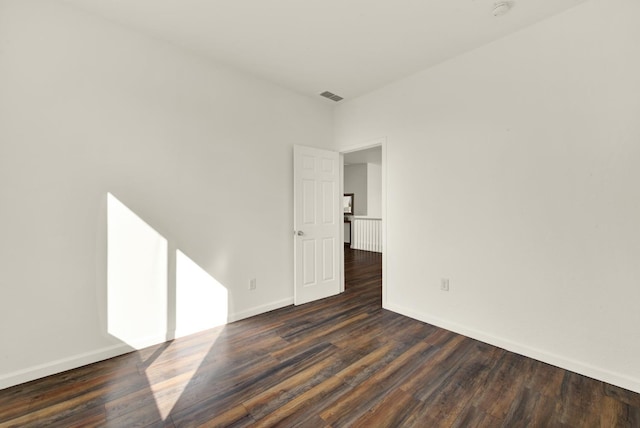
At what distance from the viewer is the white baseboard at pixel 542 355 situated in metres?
2.00

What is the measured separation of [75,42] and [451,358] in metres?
4.06

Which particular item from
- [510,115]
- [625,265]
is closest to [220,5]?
[510,115]

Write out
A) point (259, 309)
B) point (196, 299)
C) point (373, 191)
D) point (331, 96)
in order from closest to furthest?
point (196, 299), point (259, 309), point (331, 96), point (373, 191)

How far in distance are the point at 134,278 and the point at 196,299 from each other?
633mm

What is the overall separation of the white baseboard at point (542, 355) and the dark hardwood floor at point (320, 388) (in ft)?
0.21

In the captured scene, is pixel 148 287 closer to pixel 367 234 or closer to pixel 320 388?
pixel 320 388

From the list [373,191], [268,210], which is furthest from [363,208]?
[268,210]

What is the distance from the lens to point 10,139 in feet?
6.50

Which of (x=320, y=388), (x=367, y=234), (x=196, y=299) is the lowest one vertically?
(x=320, y=388)

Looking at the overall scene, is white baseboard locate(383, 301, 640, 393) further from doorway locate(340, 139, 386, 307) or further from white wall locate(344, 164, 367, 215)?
white wall locate(344, 164, 367, 215)

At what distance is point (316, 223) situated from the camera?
3896 millimetres

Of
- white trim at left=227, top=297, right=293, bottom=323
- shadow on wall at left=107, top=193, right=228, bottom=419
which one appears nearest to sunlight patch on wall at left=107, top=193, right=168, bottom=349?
shadow on wall at left=107, top=193, right=228, bottom=419

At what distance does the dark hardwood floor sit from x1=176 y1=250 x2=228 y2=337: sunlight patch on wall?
181 millimetres

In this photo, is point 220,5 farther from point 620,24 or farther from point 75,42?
point 620,24
